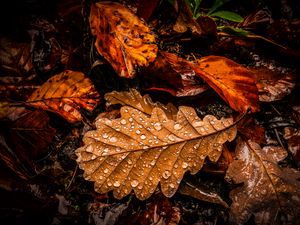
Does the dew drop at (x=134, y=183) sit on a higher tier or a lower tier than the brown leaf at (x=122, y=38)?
lower

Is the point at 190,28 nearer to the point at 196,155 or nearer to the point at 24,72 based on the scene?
the point at 196,155

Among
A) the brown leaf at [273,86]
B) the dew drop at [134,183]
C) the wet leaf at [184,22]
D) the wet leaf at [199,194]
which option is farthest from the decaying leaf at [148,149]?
the wet leaf at [184,22]

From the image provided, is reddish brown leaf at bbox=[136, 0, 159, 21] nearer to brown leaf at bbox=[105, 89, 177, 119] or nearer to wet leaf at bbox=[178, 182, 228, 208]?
brown leaf at bbox=[105, 89, 177, 119]

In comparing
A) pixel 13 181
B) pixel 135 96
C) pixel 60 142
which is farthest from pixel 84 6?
pixel 13 181

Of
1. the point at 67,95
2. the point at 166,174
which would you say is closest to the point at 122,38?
the point at 67,95

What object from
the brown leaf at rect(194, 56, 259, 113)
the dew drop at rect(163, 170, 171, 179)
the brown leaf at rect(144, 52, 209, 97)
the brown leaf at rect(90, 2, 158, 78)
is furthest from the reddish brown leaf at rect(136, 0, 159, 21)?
the dew drop at rect(163, 170, 171, 179)

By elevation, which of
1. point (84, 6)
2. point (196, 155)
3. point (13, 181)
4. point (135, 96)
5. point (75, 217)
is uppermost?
point (84, 6)

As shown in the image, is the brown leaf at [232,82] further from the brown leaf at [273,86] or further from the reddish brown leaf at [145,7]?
the reddish brown leaf at [145,7]
